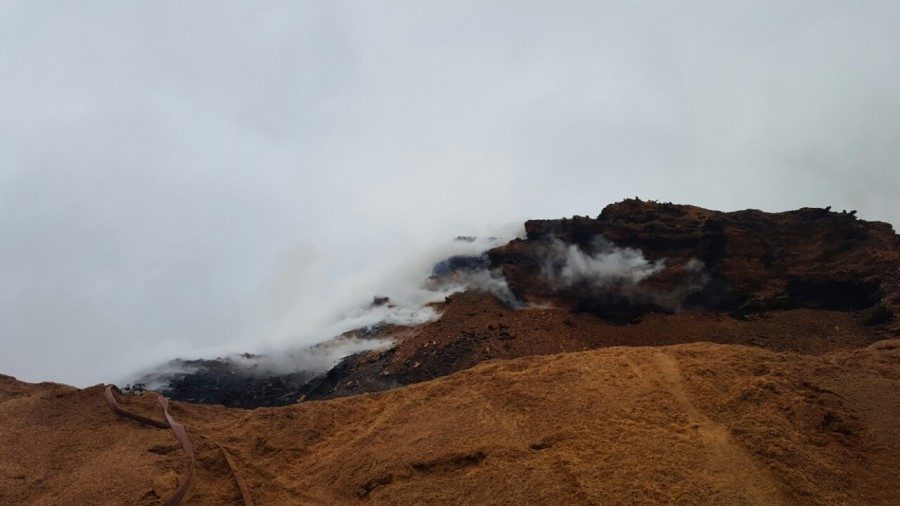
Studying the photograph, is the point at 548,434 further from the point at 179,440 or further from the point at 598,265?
the point at 598,265

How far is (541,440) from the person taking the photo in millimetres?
7215

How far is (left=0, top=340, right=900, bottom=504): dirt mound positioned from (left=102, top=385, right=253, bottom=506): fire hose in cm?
13

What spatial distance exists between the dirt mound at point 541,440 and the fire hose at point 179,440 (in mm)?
130

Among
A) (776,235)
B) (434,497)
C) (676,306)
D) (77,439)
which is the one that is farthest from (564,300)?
(77,439)

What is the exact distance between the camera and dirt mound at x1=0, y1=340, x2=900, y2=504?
20.2 ft

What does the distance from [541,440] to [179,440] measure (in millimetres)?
5570

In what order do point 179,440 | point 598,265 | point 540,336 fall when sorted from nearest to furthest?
point 179,440, point 540,336, point 598,265

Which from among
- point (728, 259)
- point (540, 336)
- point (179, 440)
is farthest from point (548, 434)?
point (728, 259)

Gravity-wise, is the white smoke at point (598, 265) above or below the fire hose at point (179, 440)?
above

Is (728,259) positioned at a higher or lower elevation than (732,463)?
higher

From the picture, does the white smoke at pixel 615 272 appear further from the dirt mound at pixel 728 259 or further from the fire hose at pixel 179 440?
the fire hose at pixel 179 440

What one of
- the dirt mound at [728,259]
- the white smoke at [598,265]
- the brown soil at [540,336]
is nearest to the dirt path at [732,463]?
the brown soil at [540,336]

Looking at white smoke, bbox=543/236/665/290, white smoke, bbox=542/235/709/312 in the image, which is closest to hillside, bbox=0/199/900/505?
white smoke, bbox=542/235/709/312

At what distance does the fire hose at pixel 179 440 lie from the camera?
6.52 metres
